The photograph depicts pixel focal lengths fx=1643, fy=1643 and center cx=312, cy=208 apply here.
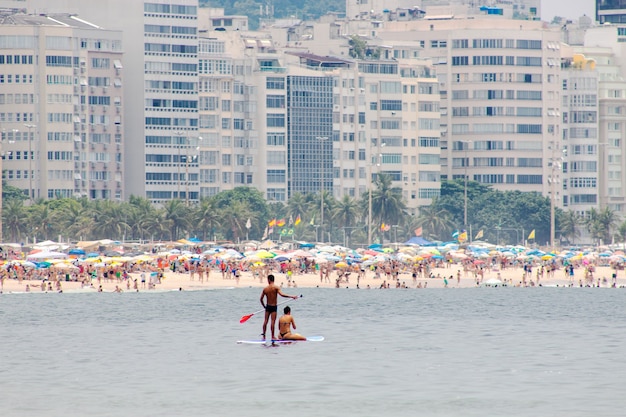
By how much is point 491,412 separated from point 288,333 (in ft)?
64.7

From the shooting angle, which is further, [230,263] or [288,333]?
[230,263]

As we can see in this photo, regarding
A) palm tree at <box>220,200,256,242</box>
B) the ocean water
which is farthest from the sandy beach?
palm tree at <box>220,200,256,242</box>

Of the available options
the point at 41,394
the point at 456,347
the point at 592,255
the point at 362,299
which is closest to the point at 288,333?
the point at 456,347

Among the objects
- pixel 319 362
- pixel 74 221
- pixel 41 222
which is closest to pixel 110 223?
pixel 74 221

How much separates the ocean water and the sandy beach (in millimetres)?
19300

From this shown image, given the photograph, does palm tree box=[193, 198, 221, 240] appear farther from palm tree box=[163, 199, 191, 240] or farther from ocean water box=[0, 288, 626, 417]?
ocean water box=[0, 288, 626, 417]

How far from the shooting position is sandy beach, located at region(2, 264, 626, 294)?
399 ft

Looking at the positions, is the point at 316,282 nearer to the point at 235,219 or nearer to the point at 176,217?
the point at 176,217

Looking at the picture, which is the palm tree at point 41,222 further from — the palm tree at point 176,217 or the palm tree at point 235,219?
the palm tree at point 235,219

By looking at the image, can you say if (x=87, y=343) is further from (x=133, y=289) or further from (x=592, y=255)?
(x=592, y=255)

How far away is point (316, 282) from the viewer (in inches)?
5404

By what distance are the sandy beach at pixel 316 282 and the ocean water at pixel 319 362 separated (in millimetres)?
19300

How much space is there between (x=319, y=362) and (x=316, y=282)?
76.6 metres

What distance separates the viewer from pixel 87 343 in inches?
2773
